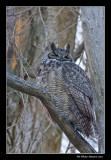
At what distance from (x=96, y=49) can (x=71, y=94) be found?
0.80m

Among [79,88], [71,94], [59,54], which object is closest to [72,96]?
[71,94]

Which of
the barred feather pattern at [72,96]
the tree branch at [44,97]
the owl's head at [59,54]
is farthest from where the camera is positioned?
the owl's head at [59,54]

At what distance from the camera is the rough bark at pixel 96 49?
12.2 feet

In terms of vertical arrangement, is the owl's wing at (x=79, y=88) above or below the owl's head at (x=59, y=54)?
below

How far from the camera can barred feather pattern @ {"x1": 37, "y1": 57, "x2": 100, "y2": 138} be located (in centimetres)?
343

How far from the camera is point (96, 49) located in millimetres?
3799

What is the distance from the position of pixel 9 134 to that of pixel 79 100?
2.20 meters

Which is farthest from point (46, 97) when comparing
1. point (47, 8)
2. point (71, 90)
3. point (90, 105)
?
point (47, 8)

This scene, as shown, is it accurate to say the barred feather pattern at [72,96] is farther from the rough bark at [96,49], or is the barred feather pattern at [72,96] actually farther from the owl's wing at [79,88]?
the rough bark at [96,49]

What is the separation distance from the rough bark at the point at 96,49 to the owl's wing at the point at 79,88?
0.18 metres

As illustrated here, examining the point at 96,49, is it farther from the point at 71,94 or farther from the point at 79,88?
the point at 71,94

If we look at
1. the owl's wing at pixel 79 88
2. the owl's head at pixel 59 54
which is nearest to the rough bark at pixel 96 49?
the owl's wing at pixel 79 88

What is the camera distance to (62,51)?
12.1 ft

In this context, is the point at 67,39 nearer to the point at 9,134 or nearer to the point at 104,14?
the point at 104,14
